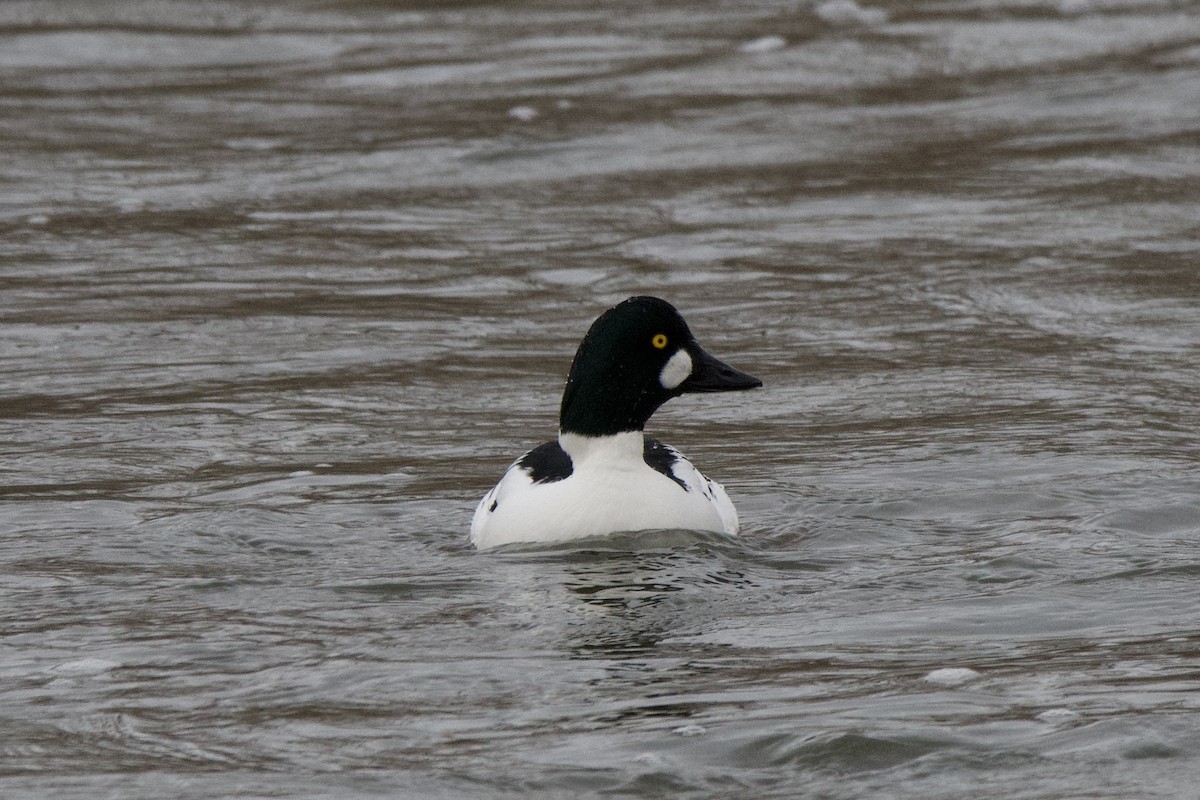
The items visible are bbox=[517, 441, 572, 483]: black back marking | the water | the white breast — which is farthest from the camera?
bbox=[517, 441, 572, 483]: black back marking

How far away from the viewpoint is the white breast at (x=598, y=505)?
7441 millimetres

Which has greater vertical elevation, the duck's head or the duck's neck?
the duck's head

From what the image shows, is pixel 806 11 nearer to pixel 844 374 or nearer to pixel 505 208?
pixel 505 208

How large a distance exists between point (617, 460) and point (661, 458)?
42 cm

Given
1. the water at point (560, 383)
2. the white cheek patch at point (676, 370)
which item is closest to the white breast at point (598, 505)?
the water at point (560, 383)

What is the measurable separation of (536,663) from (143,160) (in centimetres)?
954

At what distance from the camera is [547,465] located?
7.67m

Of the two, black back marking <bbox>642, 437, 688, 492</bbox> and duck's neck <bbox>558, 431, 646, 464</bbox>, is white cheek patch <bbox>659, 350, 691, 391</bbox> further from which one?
black back marking <bbox>642, 437, 688, 492</bbox>

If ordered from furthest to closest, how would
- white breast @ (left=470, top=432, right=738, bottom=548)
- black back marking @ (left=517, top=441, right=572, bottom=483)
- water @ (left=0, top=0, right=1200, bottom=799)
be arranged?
black back marking @ (left=517, top=441, right=572, bottom=483), white breast @ (left=470, top=432, right=738, bottom=548), water @ (left=0, top=0, right=1200, bottom=799)

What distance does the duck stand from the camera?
745cm

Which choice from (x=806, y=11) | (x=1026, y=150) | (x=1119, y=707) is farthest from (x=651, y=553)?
(x=806, y=11)

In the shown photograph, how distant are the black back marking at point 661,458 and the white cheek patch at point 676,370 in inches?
12.3

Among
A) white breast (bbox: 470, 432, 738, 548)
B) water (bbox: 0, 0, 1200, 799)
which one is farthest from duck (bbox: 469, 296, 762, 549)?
Result: water (bbox: 0, 0, 1200, 799)

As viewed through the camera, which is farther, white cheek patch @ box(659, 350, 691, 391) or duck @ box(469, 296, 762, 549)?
white cheek patch @ box(659, 350, 691, 391)
